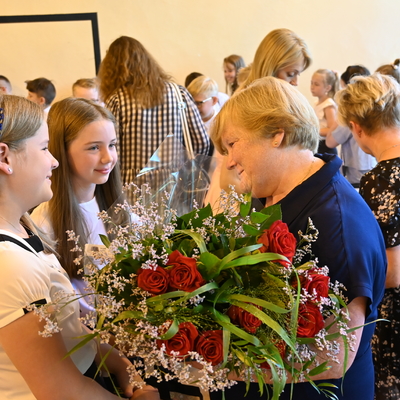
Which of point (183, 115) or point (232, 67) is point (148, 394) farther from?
point (232, 67)

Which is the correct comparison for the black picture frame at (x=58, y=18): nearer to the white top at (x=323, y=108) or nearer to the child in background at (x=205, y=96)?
the child in background at (x=205, y=96)

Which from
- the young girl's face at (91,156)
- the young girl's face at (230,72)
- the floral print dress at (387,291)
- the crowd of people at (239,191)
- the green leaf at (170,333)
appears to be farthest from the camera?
the young girl's face at (230,72)

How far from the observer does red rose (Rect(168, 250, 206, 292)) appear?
0.99 meters

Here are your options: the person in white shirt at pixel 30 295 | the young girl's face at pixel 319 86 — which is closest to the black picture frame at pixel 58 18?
the young girl's face at pixel 319 86

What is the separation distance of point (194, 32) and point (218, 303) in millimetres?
6882

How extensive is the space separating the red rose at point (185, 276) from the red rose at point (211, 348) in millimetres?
103

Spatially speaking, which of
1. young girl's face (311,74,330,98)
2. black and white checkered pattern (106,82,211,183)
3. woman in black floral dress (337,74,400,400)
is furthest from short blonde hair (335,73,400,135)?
young girl's face (311,74,330,98)

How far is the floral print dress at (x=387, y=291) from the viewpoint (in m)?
2.10

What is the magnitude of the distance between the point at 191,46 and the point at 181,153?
5.95 meters

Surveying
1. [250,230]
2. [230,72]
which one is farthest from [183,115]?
[230,72]

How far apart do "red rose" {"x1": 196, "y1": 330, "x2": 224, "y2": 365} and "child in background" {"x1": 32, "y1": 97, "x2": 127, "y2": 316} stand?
38.2 inches

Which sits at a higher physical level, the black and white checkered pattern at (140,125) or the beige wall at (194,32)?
the beige wall at (194,32)

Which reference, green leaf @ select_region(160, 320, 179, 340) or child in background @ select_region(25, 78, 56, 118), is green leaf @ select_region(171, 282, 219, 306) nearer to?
green leaf @ select_region(160, 320, 179, 340)

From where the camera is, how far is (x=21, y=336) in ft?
3.61
